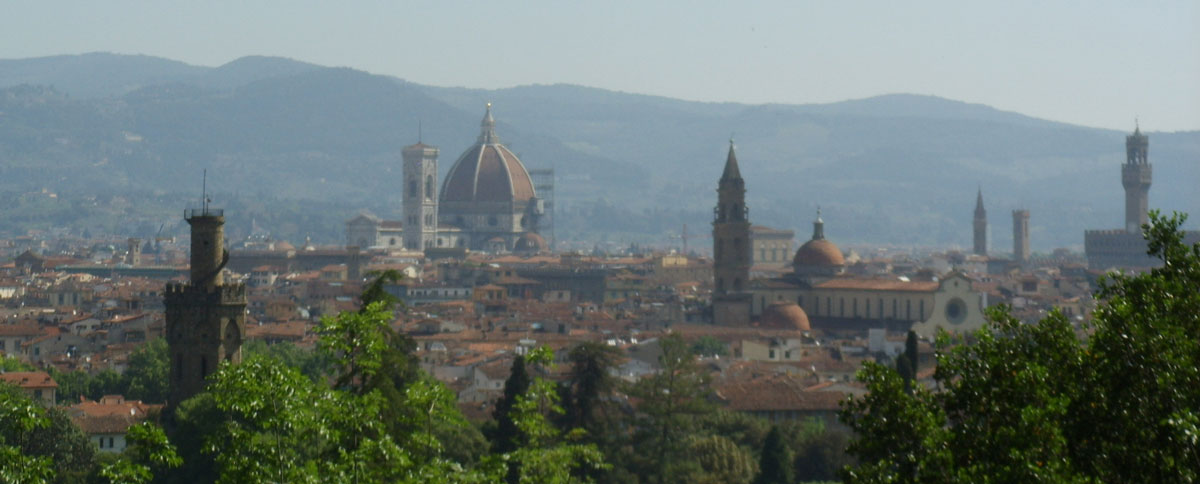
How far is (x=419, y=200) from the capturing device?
179 metres

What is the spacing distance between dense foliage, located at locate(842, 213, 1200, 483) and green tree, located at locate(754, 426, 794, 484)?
28.3 meters

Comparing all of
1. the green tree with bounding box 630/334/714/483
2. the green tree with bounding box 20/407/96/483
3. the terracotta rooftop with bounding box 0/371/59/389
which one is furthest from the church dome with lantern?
the green tree with bounding box 20/407/96/483

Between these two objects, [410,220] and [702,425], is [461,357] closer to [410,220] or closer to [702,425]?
[702,425]

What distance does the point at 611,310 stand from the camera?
98.7m

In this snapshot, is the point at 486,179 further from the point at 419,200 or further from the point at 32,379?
the point at 32,379

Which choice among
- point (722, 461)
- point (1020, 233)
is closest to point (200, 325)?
point (722, 461)

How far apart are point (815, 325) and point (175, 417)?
161 feet

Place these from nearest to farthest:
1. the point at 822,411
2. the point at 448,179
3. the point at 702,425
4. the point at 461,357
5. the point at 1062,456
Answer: the point at 1062,456, the point at 702,425, the point at 822,411, the point at 461,357, the point at 448,179

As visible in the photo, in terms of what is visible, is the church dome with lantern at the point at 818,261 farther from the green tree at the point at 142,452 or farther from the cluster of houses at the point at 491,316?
the green tree at the point at 142,452

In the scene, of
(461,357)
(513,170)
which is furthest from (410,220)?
(461,357)

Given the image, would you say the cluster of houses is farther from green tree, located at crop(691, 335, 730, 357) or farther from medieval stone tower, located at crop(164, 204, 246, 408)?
medieval stone tower, located at crop(164, 204, 246, 408)

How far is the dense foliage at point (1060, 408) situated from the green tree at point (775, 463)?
28319mm

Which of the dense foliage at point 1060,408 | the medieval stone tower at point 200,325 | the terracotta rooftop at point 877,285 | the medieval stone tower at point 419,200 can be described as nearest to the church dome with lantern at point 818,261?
the terracotta rooftop at point 877,285

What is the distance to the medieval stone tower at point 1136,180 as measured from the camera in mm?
138625
